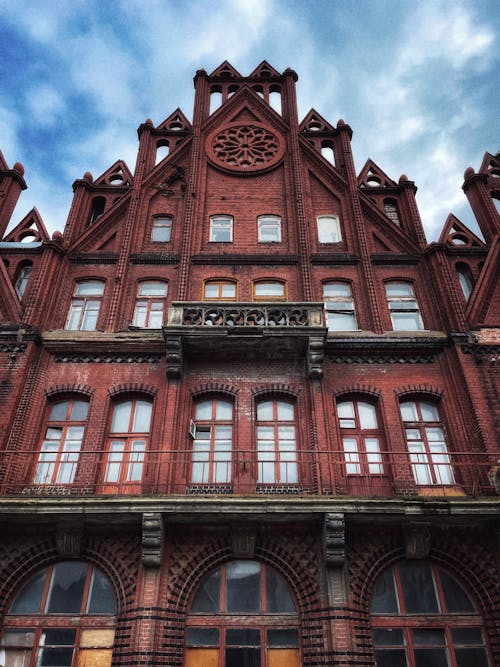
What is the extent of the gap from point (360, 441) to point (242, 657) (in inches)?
237

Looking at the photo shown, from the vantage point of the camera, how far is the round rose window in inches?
828

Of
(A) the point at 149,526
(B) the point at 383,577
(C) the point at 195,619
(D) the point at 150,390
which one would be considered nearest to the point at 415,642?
(B) the point at 383,577

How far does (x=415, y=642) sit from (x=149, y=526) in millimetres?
6357

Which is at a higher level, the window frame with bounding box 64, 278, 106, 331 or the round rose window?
the round rose window

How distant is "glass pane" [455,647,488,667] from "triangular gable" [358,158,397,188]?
15.5 metres

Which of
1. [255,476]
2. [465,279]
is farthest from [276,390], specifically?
[465,279]

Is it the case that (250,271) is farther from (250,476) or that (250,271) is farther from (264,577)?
(264,577)

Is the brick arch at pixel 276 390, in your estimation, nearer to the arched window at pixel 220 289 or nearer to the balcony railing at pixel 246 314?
the balcony railing at pixel 246 314

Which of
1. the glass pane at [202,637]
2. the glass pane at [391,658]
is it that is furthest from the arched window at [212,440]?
the glass pane at [391,658]

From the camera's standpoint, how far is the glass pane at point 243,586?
477 inches

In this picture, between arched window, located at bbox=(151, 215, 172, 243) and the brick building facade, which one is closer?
the brick building facade

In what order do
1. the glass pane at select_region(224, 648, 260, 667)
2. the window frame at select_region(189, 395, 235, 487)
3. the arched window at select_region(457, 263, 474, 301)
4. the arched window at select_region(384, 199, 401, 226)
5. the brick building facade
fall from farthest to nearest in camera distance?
the arched window at select_region(384, 199, 401, 226), the arched window at select_region(457, 263, 474, 301), the window frame at select_region(189, 395, 235, 487), the brick building facade, the glass pane at select_region(224, 648, 260, 667)

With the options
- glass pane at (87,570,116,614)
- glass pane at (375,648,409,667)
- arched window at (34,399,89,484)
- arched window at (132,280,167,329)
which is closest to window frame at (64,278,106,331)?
arched window at (132,280,167,329)

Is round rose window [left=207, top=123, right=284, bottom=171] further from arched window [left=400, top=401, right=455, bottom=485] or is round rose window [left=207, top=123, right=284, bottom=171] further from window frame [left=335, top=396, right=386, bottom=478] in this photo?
arched window [left=400, top=401, right=455, bottom=485]
